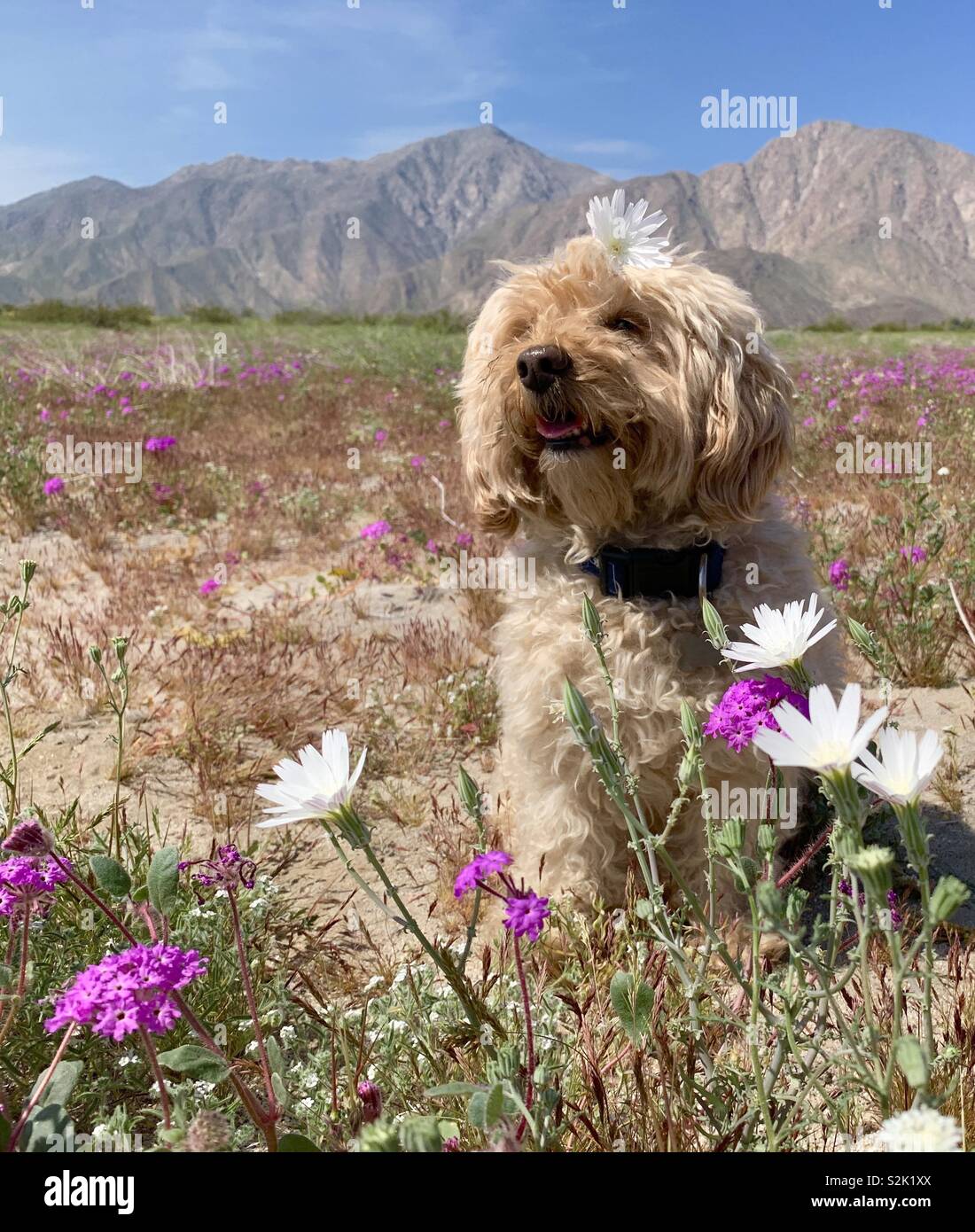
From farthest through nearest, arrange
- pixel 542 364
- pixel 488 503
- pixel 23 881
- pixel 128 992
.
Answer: pixel 488 503, pixel 542 364, pixel 23 881, pixel 128 992

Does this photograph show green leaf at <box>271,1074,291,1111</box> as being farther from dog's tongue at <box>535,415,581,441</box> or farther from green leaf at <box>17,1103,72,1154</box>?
dog's tongue at <box>535,415,581,441</box>

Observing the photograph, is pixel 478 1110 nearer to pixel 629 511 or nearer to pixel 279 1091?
pixel 279 1091

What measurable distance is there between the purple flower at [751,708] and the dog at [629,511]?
39.4 inches

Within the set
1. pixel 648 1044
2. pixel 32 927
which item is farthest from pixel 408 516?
pixel 648 1044

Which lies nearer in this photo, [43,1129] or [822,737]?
[822,737]

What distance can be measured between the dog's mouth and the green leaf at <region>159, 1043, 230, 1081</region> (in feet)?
6.41

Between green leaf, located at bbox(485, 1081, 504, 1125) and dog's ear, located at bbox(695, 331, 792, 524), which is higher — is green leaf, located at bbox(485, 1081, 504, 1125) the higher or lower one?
the lower one

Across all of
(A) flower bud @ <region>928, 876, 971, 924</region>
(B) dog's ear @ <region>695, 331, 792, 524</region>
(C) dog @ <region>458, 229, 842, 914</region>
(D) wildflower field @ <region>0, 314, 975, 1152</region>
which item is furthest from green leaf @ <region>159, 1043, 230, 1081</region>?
(B) dog's ear @ <region>695, 331, 792, 524</region>

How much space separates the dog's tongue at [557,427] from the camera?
275cm

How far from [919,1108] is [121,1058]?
69.7 inches

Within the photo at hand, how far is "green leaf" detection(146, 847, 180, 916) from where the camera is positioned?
5.20ft

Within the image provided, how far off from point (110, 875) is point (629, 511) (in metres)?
1.87

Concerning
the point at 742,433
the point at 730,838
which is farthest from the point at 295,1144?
the point at 742,433

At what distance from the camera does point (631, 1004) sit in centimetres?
153
